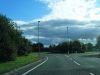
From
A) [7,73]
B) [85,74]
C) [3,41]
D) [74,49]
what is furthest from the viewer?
[74,49]

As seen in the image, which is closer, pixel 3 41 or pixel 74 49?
pixel 3 41

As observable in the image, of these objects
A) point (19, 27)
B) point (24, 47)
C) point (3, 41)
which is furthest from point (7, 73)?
point (24, 47)

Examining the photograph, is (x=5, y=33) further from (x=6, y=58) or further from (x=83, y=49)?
(x=83, y=49)

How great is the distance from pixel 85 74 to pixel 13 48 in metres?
24.8

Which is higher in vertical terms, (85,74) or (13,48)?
(13,48)

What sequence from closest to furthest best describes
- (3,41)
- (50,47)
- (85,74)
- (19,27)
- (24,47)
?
1. (85,74)
2. (3,41)
3. (19,27)
4. (24,47)
5. (50,47)

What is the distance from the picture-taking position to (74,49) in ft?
442

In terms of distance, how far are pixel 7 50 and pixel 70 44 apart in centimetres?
8967

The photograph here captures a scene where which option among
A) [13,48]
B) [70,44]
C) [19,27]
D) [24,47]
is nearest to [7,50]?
[13,48]

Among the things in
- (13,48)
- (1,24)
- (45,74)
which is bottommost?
(45,74)

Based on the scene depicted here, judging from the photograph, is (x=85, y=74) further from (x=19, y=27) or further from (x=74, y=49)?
(x=74, y=49)

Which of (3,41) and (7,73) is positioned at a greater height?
Answer: (3,41)

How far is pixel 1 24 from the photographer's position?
46.2 m

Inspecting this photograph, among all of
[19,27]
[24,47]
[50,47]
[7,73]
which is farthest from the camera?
[50,47]
